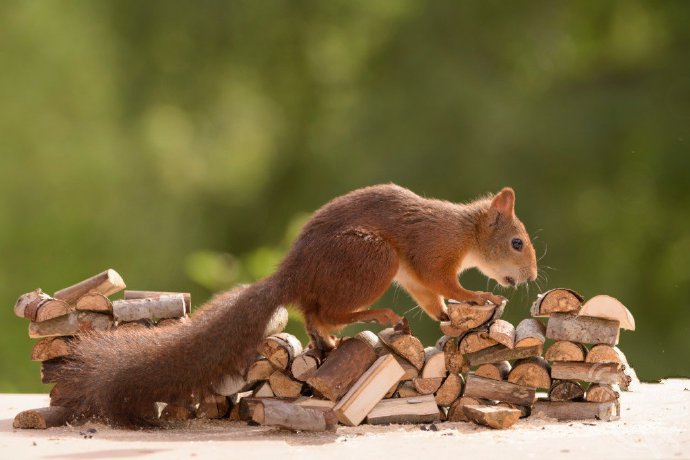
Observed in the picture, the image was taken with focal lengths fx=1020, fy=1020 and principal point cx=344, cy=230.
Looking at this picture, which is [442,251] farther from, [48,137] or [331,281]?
[48,137]

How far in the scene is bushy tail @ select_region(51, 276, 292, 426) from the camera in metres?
3.57

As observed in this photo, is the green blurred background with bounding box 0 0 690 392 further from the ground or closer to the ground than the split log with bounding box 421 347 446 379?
further from the ground

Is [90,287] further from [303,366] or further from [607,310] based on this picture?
[607,310]

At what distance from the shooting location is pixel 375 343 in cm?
389

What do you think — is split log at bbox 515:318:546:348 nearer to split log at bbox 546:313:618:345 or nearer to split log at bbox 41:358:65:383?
split log at bbox 546:313:618:345

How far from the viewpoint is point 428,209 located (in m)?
4.05

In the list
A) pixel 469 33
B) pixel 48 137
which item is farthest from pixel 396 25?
pixel 48 137

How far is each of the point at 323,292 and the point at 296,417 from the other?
0.52 m

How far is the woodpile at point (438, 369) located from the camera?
12.2 feet

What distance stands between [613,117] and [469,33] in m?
1.54

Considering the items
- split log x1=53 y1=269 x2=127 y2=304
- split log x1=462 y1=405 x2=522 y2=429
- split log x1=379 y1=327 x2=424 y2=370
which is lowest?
split log x1=462 y1=405 x2=522 y2=429

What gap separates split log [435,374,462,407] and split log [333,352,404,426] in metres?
0.18

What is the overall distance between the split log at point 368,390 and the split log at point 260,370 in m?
0.33

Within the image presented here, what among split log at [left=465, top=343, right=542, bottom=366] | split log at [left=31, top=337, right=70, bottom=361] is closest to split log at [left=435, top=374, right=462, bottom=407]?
split log at [left=465, top=343, right=542, bottom=366]
